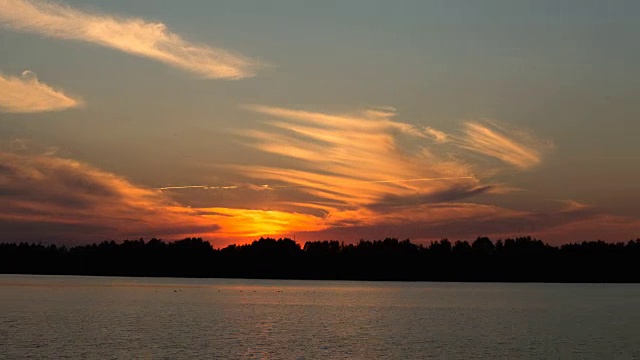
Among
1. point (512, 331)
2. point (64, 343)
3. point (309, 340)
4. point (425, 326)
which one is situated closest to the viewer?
point (64, 343)

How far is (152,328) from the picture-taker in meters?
90.4

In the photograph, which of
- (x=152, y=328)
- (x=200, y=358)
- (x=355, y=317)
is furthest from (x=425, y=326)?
(x=200, y=358)

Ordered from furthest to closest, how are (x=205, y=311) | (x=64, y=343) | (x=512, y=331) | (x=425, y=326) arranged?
(x=205, y=311) < (x=425, y=326) < (x=512, y=331) < (x=64, y=343)

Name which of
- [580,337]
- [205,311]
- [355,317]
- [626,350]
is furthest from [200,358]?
[205,311]

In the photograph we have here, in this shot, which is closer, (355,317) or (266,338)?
(266,338)

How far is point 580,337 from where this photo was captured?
3452 inches

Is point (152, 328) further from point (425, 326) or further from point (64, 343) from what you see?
point (425, 326)

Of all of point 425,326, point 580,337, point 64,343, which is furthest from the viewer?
point 425,326

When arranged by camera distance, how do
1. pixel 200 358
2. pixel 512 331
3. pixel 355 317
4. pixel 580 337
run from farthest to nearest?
pixel 355 317
pixel 512 331
pixel 580 337
pixel 200 358

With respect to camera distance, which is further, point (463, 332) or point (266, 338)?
point (463, 332)

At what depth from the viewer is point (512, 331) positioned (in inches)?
3762

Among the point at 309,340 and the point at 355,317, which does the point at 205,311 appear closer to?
the point at 355,317

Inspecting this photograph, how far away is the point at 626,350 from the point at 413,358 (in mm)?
21830

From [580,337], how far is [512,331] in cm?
985
